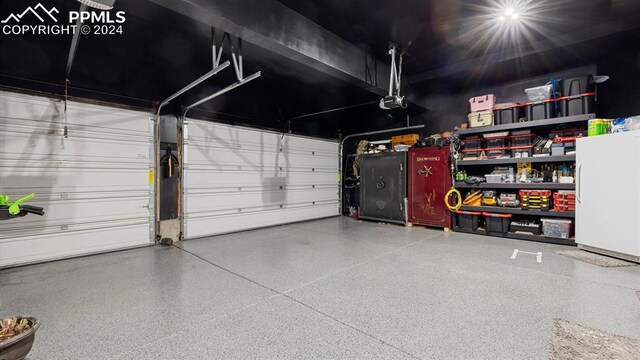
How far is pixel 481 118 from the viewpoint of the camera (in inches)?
214

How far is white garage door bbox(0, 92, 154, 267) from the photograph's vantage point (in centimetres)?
359

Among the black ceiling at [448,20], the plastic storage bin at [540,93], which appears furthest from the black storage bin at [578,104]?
the black ceiling at [448,20]

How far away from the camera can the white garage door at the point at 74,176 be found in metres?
3.59

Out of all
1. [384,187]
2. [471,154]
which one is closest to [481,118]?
[471,154]

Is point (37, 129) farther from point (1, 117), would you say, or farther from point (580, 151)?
point (580, 151)

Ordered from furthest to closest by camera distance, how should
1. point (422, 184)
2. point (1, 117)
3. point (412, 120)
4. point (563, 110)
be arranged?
point (412, 120), point (422, 184), point (563, 110), point (1, 117)

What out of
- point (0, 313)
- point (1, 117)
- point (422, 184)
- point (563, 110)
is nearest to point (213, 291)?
point (0, 313)

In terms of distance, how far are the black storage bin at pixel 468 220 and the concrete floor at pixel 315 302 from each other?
1171 mm

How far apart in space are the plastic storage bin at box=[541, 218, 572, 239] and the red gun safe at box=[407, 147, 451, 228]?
159 centimetres

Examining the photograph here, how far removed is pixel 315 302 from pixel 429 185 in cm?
446

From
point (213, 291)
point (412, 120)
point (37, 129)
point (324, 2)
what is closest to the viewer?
point (213, 291)

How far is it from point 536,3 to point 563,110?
2176 millimetres

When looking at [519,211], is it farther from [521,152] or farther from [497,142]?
[497,142]

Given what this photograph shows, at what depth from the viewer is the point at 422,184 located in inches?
244
